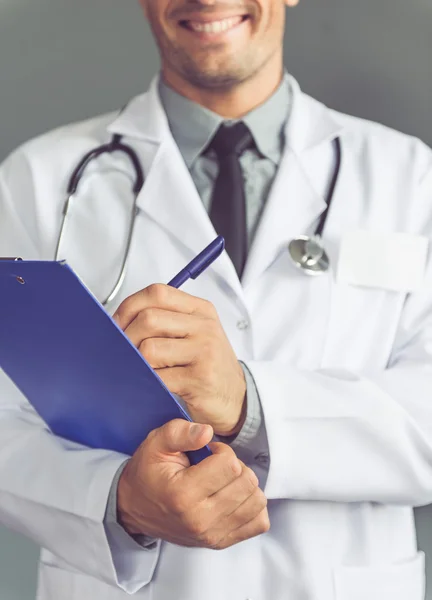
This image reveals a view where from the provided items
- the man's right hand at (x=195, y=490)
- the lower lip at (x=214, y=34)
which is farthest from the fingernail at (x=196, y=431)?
the lower lip at (x=214, y=34)

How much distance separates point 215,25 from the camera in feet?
4.04

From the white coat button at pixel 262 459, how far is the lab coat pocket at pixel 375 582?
16cm

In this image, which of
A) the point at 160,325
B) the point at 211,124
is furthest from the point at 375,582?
the point at 211,124

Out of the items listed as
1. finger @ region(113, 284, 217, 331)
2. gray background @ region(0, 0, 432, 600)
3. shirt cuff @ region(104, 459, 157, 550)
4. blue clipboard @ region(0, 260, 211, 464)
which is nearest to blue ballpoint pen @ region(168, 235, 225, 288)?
finger @ region(113, 284, 217, 331)

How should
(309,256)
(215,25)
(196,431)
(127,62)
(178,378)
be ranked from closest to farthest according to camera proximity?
(196,431)
(178,378)
(309,256)
(215,25)
(127,62)

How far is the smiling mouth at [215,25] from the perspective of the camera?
123 cm

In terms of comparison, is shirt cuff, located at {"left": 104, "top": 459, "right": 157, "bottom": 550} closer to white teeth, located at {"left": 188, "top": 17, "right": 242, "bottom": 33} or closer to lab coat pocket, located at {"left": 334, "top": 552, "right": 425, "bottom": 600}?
lab coat pocket, located at {"left": 334, "top": 552, "right": 425, "bottom": 600}

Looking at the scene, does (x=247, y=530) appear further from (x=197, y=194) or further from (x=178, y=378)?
(x=197, y=194)

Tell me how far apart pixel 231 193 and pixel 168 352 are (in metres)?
0.38

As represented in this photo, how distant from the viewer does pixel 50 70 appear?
1529 millimetres

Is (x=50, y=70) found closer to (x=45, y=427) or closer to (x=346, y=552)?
(x=45, y=427)

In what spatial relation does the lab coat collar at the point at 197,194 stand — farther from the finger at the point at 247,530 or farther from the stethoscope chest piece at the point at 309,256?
the finger at the point at 247,530

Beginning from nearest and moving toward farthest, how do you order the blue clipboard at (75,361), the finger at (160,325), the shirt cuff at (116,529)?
1. the blue clipboard at (75,361)
2. the finger at (160,325)
3. the shirt cuff at (116,529)

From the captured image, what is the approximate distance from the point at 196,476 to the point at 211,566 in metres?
0.27
